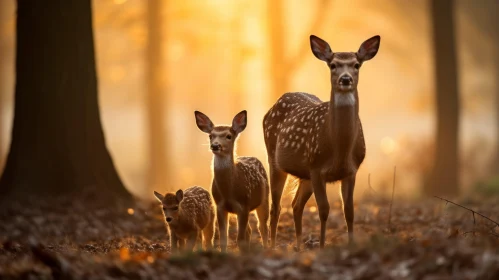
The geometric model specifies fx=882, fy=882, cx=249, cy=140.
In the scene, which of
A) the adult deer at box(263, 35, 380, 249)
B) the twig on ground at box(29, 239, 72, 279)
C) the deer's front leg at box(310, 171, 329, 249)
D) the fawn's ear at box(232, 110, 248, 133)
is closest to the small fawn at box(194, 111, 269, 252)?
the fawn's ear at box(232, 110, 248, 133)

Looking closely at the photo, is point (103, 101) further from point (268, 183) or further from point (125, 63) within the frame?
point (268, 183)

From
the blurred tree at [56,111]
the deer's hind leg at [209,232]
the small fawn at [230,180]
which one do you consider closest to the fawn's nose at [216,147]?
the small fawn at [230,180]

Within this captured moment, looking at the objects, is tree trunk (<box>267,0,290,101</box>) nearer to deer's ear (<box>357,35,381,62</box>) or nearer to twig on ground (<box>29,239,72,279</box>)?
deer's ear (<box>357,35,381,62</box>)

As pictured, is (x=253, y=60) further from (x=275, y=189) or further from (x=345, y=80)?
(x=345, y=80)

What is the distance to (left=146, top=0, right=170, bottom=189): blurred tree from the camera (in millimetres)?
32625

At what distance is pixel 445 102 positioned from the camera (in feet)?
69.3

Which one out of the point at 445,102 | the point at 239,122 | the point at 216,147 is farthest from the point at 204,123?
the point at 445,102

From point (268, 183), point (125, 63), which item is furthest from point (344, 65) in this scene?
point (125, 63)

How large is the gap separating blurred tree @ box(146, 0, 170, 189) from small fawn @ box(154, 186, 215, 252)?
2128cm

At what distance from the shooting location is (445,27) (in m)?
20.8

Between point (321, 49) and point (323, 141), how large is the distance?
3.47 feet

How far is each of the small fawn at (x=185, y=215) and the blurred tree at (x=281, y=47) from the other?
2088 centimetres

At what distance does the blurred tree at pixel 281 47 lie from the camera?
1272 inches

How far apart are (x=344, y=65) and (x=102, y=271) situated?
371cm
